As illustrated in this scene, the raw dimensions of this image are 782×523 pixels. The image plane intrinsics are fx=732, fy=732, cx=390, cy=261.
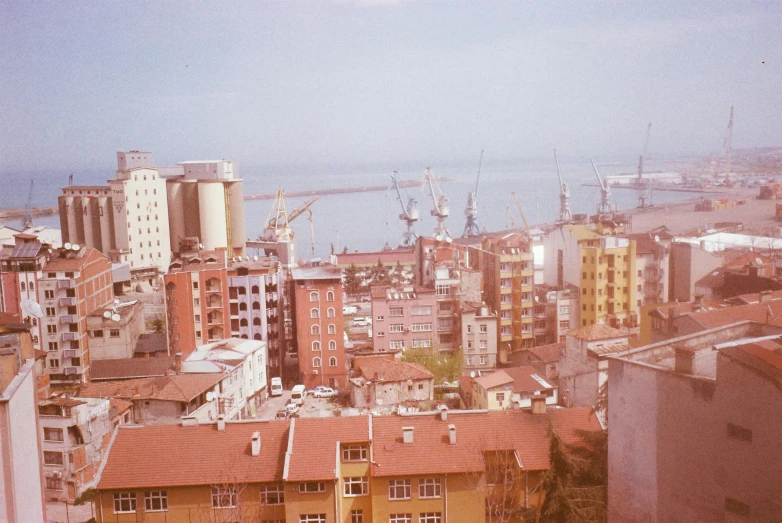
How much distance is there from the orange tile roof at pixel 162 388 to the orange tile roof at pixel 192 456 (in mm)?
1702

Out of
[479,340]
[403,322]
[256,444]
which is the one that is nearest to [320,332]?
[403,322]

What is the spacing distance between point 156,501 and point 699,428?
270 centimetres

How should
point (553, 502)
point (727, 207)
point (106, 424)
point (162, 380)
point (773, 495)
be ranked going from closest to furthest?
point (773, 495)
point (553, 502)
point (106, 424)
point (162, 380)
point (727, 207)

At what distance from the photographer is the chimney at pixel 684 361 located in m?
2.55

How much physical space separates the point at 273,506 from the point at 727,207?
1184cm

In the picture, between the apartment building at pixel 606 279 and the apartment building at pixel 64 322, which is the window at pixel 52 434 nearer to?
the apartment building at pixel 64 322

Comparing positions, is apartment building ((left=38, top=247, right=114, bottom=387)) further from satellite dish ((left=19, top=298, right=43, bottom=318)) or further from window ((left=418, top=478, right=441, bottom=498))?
window ((left=418, top=478, right=441, bottom=498))

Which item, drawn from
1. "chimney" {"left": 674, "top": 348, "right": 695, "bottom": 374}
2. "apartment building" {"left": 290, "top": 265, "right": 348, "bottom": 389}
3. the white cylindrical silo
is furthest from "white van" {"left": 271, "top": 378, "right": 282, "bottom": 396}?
the white cylindrical silo

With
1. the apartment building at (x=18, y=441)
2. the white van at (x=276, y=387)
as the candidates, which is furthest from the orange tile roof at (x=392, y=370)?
the apartment building at (x=18, y=441)

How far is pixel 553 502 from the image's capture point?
3162mm

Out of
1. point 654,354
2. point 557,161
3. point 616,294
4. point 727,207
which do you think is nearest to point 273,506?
point 654,354

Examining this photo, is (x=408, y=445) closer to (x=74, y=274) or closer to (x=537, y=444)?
(x=537, y=444)

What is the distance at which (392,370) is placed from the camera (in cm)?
684

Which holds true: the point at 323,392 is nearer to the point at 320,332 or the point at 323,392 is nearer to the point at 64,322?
the point at 320,332
